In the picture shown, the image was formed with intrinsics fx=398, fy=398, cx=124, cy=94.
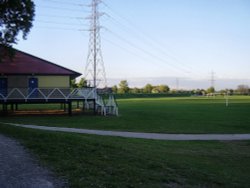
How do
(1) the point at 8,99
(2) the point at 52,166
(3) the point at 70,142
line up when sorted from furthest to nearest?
1. (1) the point at 8,99
2. (3) the point at 70,142
3. (2) the point at 52,166

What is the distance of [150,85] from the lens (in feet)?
552

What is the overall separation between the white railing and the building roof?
2.38 metres

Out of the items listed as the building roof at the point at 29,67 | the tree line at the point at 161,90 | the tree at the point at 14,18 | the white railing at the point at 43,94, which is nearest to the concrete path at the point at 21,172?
the tree at the point at 14,18

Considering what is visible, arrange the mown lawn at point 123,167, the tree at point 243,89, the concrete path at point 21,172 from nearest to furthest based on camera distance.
→ 1. the concrete path at point 21,172
2. the mown lawn at point 123,167
3. the tree at point 243,89

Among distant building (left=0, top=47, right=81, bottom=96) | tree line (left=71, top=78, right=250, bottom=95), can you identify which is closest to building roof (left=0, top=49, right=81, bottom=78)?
distant building (left=0, top=47, right=81, bottom=96)

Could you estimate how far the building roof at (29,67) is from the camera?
119 ft

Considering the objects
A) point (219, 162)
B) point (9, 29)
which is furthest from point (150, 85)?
point (219, 162)

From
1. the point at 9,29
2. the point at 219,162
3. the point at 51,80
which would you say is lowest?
the point at 219,162

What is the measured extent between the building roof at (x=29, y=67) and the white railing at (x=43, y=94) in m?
2.38

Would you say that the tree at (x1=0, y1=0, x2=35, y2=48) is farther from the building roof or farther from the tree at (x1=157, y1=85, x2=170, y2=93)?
the tree at (x1=157, y1=85, x2=170, y2=93)

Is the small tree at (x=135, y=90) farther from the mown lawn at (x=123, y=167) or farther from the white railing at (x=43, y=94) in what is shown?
the mown lawn at (x=123, y=167)

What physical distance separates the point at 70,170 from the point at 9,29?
18384 mm

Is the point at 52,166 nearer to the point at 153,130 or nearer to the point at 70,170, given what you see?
the point at 70,170

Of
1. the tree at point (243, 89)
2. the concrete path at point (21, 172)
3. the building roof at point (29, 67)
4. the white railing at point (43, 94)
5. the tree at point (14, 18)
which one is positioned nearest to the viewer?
the concrete path at point (21, 172)
